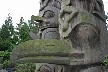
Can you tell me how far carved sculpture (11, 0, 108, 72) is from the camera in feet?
7.08

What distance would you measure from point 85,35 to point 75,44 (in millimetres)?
163

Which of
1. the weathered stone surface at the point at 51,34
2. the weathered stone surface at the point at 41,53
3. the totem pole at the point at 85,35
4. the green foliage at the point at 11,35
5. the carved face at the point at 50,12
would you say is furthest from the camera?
the green foliage at the point at 11,35

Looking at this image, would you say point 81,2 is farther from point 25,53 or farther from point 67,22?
point 25,53

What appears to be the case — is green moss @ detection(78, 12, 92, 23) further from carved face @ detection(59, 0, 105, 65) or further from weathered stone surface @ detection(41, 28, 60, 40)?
weathered stone surface @ detection(41, 28, 60, 40)

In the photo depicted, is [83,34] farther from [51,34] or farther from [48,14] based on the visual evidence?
[48,14]

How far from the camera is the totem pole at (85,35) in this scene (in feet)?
7.32

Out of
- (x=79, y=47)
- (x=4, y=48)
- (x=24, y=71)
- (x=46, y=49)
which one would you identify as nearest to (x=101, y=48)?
(x=79, y=47)

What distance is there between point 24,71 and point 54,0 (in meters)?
2.95

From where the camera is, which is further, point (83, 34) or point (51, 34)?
point (51, 34)

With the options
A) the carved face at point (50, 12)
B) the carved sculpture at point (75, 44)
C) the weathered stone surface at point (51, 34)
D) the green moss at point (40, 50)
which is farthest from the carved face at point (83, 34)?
the carved face at point (50, 12)

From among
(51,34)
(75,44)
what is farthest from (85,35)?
(51,34)

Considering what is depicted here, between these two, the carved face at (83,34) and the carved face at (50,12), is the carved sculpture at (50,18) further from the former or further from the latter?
the carved face at (83,34)

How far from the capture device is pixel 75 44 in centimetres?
228

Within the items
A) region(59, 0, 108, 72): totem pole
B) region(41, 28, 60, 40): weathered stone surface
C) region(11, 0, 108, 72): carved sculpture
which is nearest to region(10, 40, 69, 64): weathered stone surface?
region(11, 0, 108, 72): carved sculpture
